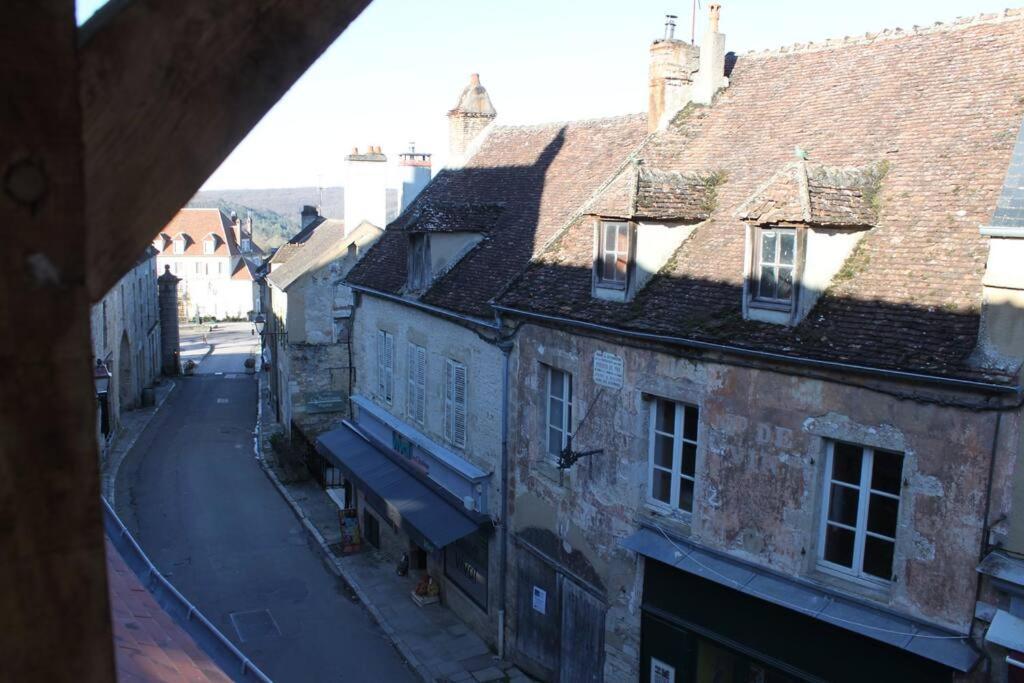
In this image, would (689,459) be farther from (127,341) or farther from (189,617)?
(127,341)

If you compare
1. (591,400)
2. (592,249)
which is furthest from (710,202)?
(591,400)

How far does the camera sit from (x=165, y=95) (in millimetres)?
1296

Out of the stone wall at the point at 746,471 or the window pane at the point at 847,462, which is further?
the window pane at the point at 847,462

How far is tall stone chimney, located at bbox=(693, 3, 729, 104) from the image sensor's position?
14.0m

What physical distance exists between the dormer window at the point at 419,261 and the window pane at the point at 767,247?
327 inches

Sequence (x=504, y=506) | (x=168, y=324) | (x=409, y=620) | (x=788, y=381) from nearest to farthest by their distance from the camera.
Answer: (x=788, y=381) < (x=504, y=506) < (x=409, y=620) < (x=168, y=324)

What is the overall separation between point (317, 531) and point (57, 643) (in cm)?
2127

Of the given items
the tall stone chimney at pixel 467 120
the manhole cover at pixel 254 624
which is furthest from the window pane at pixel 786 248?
the tall stone chimney at pixel 467 120

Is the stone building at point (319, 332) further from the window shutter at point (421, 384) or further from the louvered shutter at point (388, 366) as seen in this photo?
the window shutter at point (421, 384)

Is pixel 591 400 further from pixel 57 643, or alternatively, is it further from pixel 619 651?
pixel 57 643

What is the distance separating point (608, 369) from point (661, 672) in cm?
405

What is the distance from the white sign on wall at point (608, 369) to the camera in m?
11.7

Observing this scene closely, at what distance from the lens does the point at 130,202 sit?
1304mm

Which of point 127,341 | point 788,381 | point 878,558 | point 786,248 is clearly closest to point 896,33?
point 786,248
